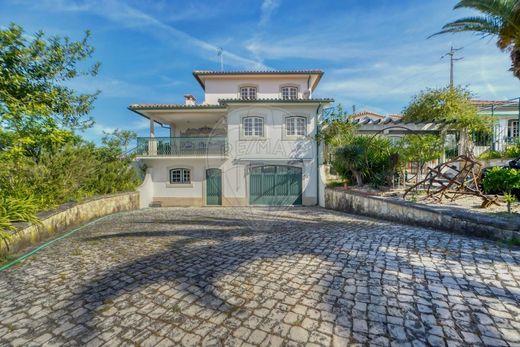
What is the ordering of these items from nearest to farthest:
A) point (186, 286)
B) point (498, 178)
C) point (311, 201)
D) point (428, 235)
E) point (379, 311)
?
point (379, 311), point (186, 286), point (428, 235), point (498, 178), point (311, 201)

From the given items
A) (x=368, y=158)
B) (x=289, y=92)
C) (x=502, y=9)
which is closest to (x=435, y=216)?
(x=368, y=158)

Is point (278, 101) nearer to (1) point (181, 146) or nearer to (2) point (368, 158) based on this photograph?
(2) point (368, 158)

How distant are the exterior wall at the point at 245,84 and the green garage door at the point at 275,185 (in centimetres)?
641

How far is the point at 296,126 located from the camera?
546 inches

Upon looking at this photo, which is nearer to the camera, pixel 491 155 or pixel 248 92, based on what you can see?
pixel 491 155

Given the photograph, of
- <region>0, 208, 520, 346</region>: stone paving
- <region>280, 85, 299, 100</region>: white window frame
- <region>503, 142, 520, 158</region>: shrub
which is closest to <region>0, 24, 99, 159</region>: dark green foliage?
<region>0, 208, 520, 346</region>: stone paving

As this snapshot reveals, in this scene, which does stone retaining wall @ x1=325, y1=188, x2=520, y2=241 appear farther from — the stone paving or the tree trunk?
the tree trunk

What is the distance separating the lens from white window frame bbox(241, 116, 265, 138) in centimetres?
1382

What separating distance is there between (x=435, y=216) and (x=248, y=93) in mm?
14508

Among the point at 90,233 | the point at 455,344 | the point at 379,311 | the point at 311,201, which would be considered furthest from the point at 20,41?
the point at 311,201

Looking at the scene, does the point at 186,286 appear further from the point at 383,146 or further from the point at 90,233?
the point at 383,146

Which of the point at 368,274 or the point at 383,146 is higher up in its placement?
the point at 383,146

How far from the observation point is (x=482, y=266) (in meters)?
3.62

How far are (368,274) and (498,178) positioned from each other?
5.99 meters
